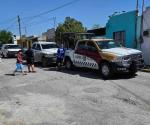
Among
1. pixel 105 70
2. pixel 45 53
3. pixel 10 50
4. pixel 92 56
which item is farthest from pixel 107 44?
pixel 10 50

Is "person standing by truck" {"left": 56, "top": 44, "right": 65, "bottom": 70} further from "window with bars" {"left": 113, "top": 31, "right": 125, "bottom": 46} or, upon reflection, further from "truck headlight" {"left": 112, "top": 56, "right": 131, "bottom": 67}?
"truck headlight" {"left": 112, "top": 56, "right": 131, "bottom": 67}

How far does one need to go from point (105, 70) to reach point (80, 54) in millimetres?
2727

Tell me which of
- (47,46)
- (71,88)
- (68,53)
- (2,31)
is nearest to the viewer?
(71,88)

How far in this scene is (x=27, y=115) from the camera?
8.77 meters

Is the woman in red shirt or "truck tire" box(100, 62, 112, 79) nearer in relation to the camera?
"truck tire" box(100, 62, 112, 79)

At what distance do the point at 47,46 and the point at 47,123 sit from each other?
16.2 metres

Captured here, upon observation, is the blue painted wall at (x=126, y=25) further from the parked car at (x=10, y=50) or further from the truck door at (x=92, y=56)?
the parked car at (x=10, y=50)

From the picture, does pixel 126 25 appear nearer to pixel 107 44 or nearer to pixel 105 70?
pixel 107 44

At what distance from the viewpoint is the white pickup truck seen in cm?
1457

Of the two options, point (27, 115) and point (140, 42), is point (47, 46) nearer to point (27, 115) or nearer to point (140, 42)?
point (140, 42)

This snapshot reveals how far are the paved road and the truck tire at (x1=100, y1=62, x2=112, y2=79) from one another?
1.16 ft

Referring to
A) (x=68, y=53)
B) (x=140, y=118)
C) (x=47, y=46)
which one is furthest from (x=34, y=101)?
(x=47, y=46)

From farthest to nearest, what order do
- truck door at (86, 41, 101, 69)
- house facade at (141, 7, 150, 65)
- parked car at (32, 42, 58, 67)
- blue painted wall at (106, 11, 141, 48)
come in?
1. blue painted wall at (106, 11, 141, 48)
2. parked car at (32, 42, 58, 67)
3. house facade at (141, 7, 150, 65)
4. truck door at (86, 41, 101, 69)

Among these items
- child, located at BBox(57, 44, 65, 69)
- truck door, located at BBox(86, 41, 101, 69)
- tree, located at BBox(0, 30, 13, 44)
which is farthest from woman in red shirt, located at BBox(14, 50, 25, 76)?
tree, located at BBox(0, 30, 13, 44)
